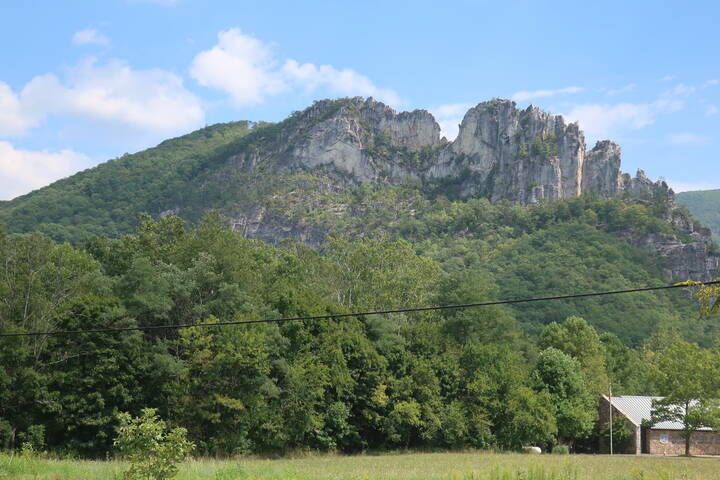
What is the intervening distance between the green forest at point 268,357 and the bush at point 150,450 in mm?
8203

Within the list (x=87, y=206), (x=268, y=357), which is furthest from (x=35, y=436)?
(x=87, y=206)

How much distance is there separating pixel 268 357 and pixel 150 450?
97.4ft

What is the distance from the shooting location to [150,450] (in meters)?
17.4

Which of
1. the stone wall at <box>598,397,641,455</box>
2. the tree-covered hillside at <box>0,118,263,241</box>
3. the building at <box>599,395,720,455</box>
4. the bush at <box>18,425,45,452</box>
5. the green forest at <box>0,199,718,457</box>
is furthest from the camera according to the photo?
the tree-covered hillside at <box>0,118,263,241</box>

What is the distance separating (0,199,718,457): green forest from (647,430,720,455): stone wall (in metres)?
4.90

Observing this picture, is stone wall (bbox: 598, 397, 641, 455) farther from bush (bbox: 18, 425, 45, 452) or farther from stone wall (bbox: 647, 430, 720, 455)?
bush (bbox: 18, 425, 45, 452)

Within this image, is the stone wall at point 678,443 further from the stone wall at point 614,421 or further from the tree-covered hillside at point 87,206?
the tree-covered hillside at point 87,206

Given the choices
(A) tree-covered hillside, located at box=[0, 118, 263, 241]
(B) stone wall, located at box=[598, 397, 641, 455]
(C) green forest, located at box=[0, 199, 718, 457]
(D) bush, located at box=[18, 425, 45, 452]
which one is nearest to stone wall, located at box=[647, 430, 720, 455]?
(B) stone wall, located at box=[598, 397, 641, 455]

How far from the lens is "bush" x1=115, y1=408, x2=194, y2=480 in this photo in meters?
17.1

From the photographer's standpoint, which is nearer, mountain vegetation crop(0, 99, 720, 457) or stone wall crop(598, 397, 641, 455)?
mountain vegetation crop(0, 99, 720, 457)

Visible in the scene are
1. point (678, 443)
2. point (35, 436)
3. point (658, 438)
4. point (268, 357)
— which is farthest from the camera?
point (658, 438)

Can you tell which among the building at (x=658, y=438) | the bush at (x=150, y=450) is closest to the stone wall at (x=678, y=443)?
the building at (x=658, y=438)

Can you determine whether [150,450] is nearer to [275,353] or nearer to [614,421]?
[275,353]

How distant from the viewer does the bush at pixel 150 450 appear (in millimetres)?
17094
